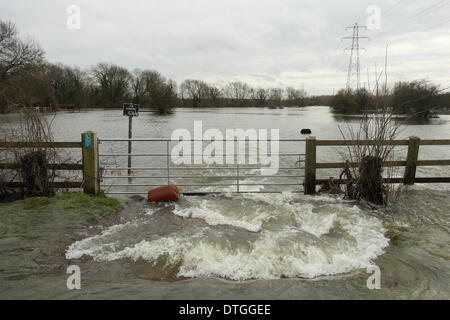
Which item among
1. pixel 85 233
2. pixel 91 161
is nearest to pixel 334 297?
pixel 85 233

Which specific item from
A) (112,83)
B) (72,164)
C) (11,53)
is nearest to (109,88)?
(112,83)

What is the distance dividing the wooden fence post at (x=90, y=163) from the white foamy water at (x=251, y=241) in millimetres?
1665

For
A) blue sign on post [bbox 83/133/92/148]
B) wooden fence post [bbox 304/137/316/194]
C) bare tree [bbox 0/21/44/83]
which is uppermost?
bare tree [bbox 0/21/44/83]

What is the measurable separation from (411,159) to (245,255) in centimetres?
526

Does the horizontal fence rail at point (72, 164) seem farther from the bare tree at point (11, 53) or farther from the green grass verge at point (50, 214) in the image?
the bare tree at point (11, 53)

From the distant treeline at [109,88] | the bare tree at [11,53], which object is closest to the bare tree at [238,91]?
the distant treeline at [109,88]

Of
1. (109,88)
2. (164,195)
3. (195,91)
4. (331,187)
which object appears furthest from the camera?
(195,91)

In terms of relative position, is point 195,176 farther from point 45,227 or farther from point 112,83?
Answer: point 112,83

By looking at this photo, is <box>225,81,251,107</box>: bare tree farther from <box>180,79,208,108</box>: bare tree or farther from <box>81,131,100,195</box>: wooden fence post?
<box>81,131,100,195</box>: wooden fence post

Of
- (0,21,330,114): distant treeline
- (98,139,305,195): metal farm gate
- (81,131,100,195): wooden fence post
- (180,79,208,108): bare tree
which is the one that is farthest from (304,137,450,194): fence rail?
(180,79,208,108): bare tree

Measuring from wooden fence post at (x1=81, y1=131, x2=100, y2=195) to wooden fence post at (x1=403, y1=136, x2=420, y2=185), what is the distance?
22.8 feet

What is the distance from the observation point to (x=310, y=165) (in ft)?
22.8

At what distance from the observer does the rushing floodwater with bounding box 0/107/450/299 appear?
3.34 metres
